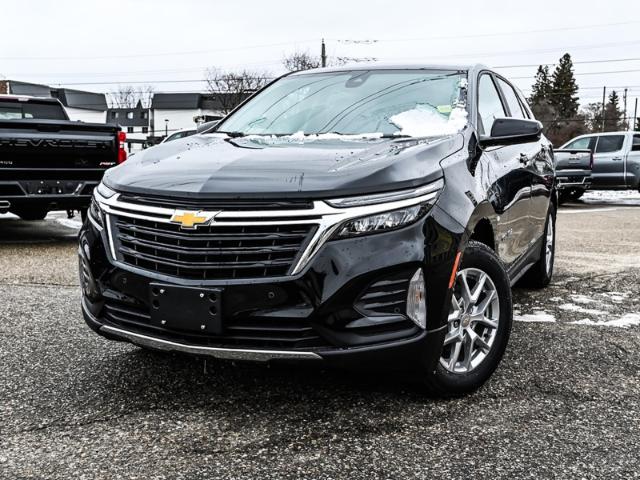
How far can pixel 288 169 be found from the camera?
2793 millimetres

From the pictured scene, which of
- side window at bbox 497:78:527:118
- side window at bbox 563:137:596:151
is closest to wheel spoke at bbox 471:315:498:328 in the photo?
side window at bbox 497:78:527:118

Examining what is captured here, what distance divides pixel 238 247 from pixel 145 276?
0.43 meters

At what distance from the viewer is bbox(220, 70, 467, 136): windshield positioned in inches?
142

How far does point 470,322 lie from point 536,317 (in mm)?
1690

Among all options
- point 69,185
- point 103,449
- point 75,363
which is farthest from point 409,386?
point 69,185

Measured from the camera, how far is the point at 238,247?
2.59 meters

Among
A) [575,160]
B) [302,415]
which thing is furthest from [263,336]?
[575,160]

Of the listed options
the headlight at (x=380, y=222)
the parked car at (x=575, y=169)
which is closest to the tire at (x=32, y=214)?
the headlight at (x=380, y=222)

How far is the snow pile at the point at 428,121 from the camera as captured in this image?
11.3 feet

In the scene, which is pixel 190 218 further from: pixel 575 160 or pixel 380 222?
pixel 575 160

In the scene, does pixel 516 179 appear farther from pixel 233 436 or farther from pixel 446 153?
pixel 233 436

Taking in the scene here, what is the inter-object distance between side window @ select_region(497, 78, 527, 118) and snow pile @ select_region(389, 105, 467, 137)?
119 centimetres

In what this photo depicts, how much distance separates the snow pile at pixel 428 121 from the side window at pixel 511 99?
1187 mm

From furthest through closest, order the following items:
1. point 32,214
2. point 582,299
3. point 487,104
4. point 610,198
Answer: point 610,198, point 32,214, point 582,299, point 487,104
